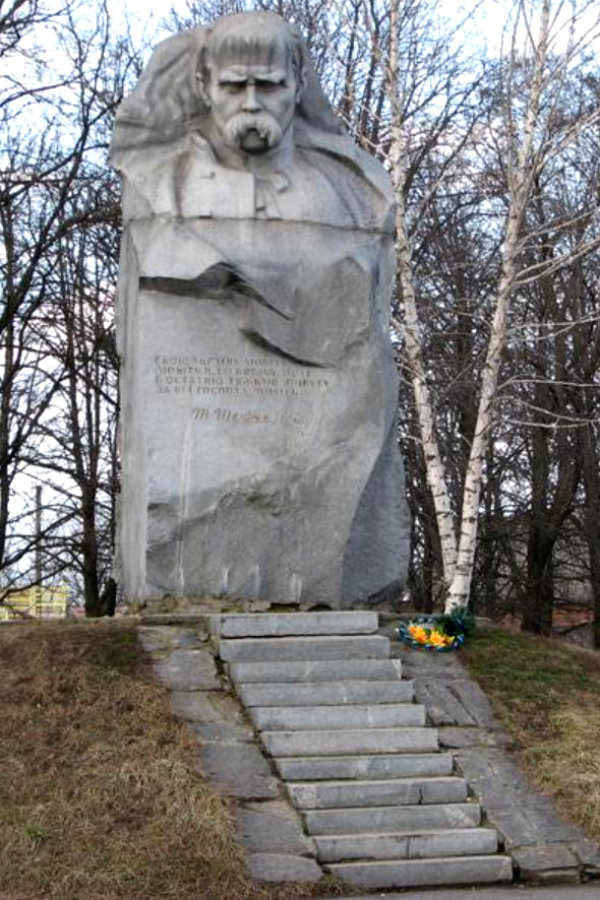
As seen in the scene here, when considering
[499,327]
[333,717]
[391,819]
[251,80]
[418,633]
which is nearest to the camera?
[391,819]

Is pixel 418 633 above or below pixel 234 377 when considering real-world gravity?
below

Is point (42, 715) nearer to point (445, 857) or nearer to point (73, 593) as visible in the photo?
point (445, 857)

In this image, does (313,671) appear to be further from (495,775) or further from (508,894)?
(508,894)

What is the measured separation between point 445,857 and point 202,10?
16306 millimetres

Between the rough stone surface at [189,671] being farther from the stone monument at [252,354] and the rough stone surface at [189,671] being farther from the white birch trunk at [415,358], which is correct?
the white birch trunk at [415,358]

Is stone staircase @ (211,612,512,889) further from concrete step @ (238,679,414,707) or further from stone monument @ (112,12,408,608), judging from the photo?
stone monument @ (112,12,408,608)

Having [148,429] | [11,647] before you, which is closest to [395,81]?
[148,429]

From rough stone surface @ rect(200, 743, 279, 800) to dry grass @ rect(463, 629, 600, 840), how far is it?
1393 millimetres

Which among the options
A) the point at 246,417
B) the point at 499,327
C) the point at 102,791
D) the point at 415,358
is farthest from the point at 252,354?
the point at 415,358

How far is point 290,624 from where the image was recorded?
8.90 meters

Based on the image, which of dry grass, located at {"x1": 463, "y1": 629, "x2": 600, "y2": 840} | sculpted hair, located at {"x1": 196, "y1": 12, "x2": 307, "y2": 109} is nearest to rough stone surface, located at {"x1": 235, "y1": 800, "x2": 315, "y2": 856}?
dry grass, located at {"x1": 463, "y1": 629, "x2": 600, "y2": 840}

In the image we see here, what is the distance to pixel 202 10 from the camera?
70.0 ft

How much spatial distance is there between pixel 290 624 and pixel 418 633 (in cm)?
87

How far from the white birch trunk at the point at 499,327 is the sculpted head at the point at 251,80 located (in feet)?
16.9
